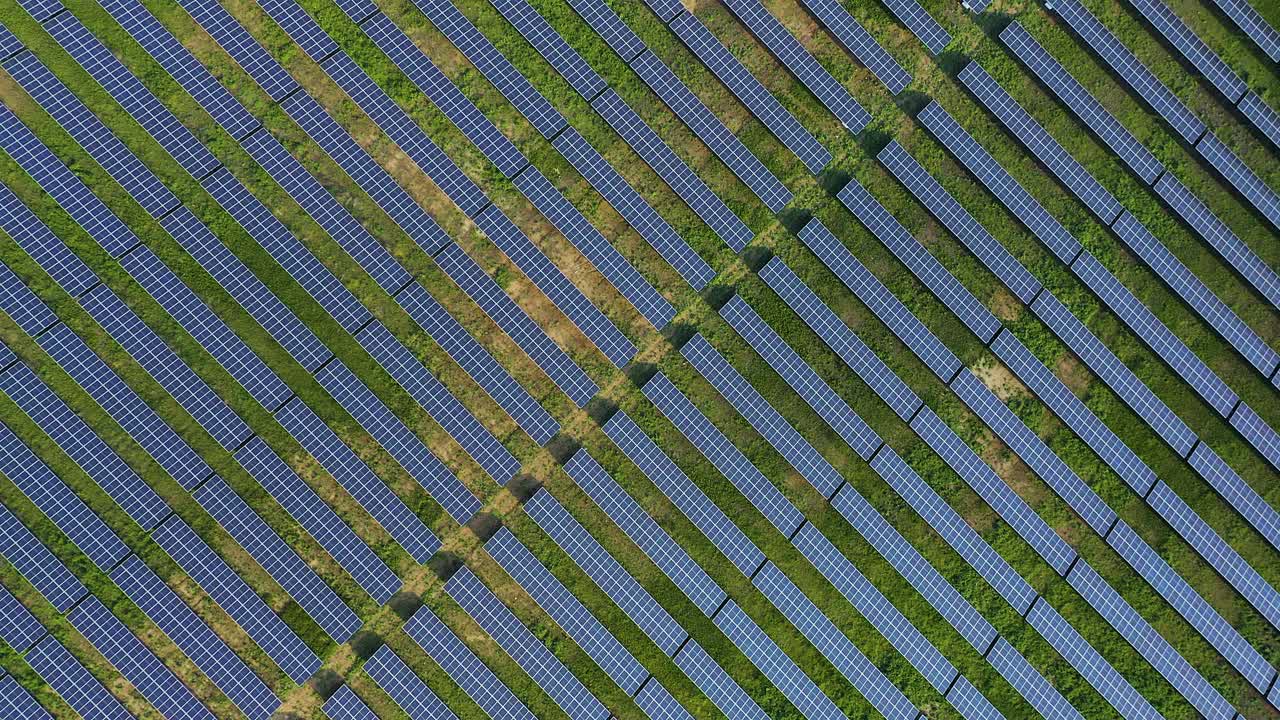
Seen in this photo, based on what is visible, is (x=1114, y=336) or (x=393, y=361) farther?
(x=1114, y=336)

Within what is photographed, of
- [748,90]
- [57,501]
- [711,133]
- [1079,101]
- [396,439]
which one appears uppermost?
[1079,101]

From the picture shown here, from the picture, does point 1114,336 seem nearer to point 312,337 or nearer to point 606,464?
point 606,464

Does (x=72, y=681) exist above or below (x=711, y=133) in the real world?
below

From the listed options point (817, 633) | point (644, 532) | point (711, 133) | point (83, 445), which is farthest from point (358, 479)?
point (711, 133)

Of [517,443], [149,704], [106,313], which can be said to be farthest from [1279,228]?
[149,704]

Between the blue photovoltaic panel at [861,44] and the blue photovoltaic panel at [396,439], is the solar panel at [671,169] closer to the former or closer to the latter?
the blue photovoltaic panel at [861,44]

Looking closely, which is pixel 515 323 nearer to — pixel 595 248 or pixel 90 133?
pixel 595 248

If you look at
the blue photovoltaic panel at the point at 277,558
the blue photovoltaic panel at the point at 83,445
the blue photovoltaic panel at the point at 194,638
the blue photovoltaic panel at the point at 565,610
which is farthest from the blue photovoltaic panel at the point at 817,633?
the blue photovoltaic panel at the point at 83,445
